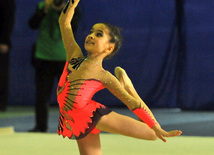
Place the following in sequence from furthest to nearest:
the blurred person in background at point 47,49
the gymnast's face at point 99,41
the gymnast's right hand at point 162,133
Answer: the blurred person in background at point 47,49 < the gymnast's face at point 99,41 < the gymnast's right hand at point 162,133

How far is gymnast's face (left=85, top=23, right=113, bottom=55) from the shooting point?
1.49 metres

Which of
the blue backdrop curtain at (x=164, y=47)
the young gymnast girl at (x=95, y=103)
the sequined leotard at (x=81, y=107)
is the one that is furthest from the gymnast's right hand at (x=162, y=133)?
the blue backdrop curtain at (x=164, y=47)

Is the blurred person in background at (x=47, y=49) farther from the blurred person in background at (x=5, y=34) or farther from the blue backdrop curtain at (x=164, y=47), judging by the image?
the blue backdrop curtain at (x=164, y=47)

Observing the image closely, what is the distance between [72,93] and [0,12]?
103 inches

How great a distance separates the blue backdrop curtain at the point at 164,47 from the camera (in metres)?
4.93

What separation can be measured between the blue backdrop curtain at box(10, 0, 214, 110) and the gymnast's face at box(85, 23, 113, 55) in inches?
131

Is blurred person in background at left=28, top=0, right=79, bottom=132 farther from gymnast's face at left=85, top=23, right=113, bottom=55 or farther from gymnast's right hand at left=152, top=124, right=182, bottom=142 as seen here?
gymnast's right hand at left=152, top=124, right=182, bottom=142

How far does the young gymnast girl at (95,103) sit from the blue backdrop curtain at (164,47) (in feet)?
10.9

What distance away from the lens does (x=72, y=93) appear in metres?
1.47

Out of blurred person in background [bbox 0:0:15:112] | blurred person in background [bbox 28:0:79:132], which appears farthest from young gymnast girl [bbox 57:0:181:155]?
blurred person in background [bbox 0:0:15:112]

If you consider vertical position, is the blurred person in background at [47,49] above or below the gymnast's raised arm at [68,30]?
below

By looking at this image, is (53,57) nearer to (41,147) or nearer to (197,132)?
(41,147)

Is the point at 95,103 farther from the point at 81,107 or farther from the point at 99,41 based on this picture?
the point at 99,41

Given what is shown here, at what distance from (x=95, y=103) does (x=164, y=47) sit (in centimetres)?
362
